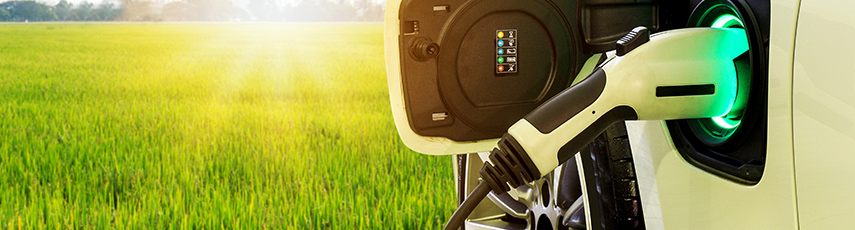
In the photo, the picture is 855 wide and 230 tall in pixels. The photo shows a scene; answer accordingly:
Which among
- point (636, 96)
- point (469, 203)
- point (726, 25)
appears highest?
point (726, 25)

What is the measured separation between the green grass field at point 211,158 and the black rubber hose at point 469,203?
1.61 m

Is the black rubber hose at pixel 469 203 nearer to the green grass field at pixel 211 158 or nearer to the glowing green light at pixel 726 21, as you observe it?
the glowing green light at pixel 726 21

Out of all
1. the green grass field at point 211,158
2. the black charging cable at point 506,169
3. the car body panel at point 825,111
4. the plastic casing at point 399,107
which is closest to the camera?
the car body panel at point 825,111

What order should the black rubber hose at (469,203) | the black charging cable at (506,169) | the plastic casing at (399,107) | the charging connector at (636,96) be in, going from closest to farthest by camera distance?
the charging connector at (636,96), the black charging cable at (506,169), the black rubber hose at (469,203), the plastic casing at (399,107)

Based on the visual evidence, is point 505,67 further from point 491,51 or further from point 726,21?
point 726,21

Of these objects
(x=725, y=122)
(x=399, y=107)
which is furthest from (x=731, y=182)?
(x=399, y=107)

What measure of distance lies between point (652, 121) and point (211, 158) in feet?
12.4

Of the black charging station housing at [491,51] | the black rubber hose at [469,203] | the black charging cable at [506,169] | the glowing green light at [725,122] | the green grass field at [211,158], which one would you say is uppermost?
the black charging station housing at [491,51]

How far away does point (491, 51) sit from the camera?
1.72 metres

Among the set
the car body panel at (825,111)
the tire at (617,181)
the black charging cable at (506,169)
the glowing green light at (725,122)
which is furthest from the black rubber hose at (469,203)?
the car body panel at (825,111)

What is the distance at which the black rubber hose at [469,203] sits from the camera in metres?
1.60

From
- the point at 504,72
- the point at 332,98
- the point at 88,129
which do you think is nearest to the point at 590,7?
the point at 504,72

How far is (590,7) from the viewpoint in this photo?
5.71ft

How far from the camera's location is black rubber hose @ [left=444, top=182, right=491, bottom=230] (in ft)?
5.24
